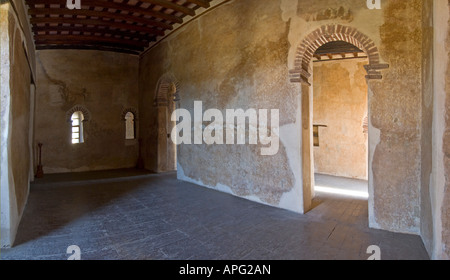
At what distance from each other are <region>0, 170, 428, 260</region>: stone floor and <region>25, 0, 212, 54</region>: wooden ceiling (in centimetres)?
477

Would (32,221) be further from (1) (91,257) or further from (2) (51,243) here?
(1) (91,257)

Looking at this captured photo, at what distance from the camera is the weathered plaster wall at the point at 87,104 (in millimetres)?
10336

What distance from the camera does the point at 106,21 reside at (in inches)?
321

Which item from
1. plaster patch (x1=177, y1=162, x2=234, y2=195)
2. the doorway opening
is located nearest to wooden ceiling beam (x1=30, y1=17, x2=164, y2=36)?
plaster patch (x1=177, y1=162, x2=234, y2=195)

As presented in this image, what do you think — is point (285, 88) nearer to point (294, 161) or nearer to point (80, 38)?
point (294, 161)

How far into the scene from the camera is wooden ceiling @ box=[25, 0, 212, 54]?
23.0ft

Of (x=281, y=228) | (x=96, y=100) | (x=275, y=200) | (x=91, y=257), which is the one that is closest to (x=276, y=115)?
(x=275, y=200)

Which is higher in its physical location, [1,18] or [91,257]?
[1,18]

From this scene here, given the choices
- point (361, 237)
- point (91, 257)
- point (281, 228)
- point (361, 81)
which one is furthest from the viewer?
point (361, 81)

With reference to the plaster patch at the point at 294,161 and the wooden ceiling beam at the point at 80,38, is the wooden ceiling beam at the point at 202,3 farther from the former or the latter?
the wooden ceiling beam at the point at 80,38

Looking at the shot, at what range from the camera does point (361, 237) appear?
4.07 meters

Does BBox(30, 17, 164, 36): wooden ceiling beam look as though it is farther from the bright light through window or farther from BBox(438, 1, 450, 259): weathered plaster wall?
BBox(438, 1, 450, 259): weathered plaster wall

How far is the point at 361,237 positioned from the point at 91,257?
3.75 m

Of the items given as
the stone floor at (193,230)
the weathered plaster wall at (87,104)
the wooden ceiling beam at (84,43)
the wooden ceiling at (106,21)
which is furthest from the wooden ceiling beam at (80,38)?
the stone floor at (193,230)
